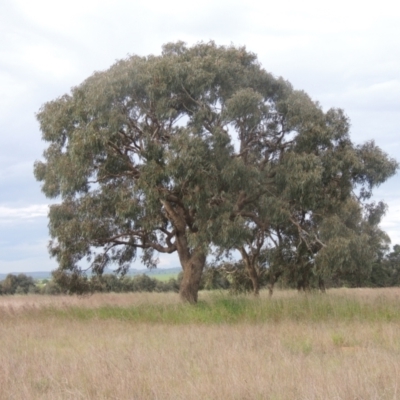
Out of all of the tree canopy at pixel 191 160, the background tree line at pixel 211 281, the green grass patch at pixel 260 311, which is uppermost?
the tree canopy at pixel 191 160

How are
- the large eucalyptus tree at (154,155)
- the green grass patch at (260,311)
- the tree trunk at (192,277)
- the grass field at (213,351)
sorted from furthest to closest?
the tree trunk at (192,277) → the large eucalyptus tree at (154,155) → the green grass patch at (260,311) → the grass field at (213,351)

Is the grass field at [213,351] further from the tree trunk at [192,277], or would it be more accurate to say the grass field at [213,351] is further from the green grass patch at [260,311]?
the tree trunk at [192,277]

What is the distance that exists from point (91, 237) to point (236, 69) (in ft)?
21.8

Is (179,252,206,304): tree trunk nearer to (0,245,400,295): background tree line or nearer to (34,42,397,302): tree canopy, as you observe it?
(34,42,397,302): tree canopy

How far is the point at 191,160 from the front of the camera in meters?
15.7

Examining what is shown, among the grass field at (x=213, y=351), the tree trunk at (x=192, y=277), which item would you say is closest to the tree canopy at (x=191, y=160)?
the tree trunk at (x=192, y=277)

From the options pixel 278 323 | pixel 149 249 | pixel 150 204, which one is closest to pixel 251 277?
pixel 149 249

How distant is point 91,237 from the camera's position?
18672 millimetres

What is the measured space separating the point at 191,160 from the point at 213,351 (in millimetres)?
7375

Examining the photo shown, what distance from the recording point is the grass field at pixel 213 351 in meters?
6.59

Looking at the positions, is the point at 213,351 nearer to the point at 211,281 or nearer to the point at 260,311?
the point at 260,311

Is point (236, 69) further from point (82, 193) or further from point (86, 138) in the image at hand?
point (82, 193)

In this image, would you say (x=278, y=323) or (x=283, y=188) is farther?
(x=283, y=188)

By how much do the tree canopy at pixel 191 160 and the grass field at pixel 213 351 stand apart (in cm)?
274
